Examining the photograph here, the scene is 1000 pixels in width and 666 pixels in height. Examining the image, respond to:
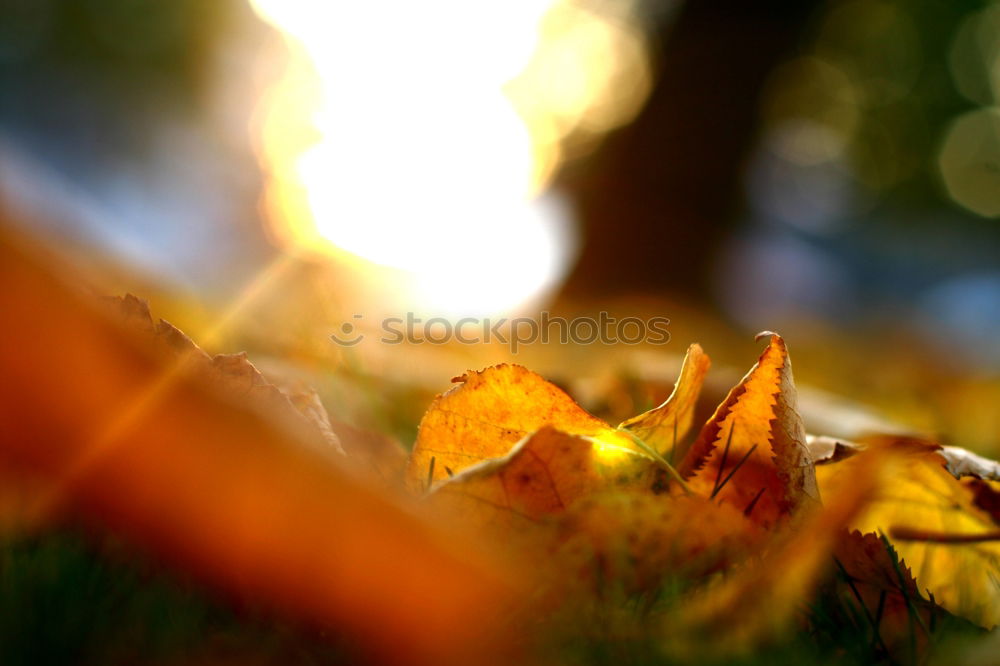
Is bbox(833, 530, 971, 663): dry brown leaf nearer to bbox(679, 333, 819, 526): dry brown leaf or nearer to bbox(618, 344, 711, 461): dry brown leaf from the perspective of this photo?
bbox(679, 333, 819, 526): dry brown leaf

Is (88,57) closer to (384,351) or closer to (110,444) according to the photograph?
(384,351)

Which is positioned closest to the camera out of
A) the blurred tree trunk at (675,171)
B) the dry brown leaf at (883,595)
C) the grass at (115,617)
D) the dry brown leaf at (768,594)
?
the grass at (115,617)

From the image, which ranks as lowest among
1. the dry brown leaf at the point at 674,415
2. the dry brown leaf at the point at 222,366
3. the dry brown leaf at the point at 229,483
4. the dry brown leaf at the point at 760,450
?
the dry brown leaf at the point at 229,483

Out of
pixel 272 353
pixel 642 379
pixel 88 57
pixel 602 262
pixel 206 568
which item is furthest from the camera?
pixel 88 57

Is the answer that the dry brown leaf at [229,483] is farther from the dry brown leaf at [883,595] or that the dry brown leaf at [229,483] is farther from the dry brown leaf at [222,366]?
the dry brown leaf at [883,595]

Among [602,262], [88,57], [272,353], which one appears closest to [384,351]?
[272,353]

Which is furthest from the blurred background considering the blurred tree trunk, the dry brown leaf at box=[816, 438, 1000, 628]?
the dry brown leaf at box=[816, 438, 1000, 628]

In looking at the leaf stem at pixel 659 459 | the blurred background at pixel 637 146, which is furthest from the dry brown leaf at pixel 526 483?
the blurred background at pixel 637 146
